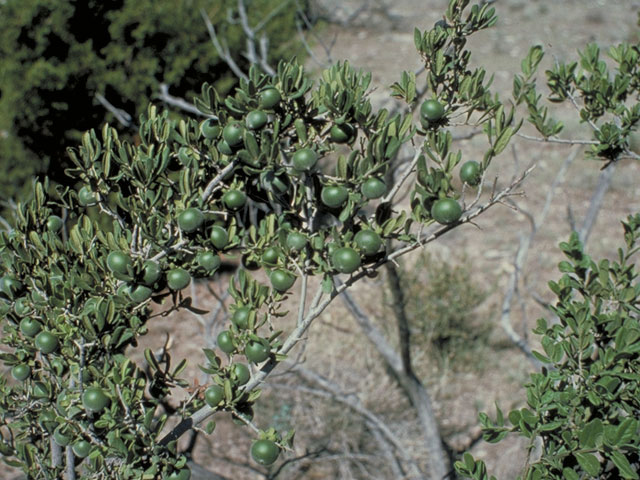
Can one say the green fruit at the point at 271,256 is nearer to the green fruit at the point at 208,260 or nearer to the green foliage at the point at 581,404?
the green fruit at the point at 208,260

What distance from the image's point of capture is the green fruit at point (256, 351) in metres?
1.31

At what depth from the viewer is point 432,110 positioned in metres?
1.31

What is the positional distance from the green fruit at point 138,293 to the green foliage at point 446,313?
135 inches

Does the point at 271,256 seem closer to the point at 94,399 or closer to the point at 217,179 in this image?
the point at 217,179

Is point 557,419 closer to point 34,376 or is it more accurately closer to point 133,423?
point 133,423

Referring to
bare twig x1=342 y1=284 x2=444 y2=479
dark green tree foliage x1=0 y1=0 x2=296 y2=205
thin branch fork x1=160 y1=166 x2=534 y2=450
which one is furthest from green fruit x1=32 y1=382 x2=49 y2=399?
dark green tree foliage x1=0 y1=0 x2=296 y2=205

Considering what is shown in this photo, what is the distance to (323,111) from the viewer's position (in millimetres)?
1359

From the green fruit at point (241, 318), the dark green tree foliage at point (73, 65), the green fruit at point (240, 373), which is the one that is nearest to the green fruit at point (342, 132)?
the green fruit at point (241, 318)

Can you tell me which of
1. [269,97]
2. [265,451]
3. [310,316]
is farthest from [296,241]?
[265,451]

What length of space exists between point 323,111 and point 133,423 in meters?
0.75

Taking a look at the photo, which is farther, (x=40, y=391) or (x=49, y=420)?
(x=40, y=391)

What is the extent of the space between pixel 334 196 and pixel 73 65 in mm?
4219

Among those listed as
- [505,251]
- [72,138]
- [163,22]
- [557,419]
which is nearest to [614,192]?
[505,251]

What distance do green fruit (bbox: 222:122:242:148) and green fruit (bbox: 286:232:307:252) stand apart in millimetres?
221
